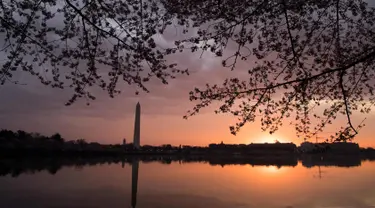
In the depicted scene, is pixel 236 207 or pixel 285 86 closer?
pixel 285 86

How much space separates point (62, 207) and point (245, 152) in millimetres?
125242

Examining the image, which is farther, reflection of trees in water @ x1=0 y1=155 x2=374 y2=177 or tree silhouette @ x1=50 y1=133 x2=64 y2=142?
tree silhouette @ x1=50 y1=133 x2=64 y2=142

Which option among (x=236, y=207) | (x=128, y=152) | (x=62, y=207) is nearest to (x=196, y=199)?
(x=236, y=207)

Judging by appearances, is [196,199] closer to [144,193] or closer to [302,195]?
[144,193]

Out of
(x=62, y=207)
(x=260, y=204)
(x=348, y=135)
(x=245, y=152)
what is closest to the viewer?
(x=348, y=135)

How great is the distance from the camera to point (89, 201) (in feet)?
63.4

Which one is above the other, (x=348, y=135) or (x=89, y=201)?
(x=348, y=135)

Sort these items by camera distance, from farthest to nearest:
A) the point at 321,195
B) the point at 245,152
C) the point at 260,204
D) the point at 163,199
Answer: the point at 245,152 < the point at 321,195 < the point at 163,199 < the point at 260,204

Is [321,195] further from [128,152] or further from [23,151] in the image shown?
[128,152]

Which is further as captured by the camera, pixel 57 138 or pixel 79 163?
pixel 57 138

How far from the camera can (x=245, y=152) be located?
13925cm

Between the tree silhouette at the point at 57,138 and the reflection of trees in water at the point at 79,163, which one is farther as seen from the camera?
the tree silhouette at the point at 57,138

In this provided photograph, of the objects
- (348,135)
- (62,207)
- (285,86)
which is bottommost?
(62,207)

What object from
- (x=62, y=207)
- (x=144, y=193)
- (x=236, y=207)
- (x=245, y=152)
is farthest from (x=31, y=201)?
(x=245, y=152)
